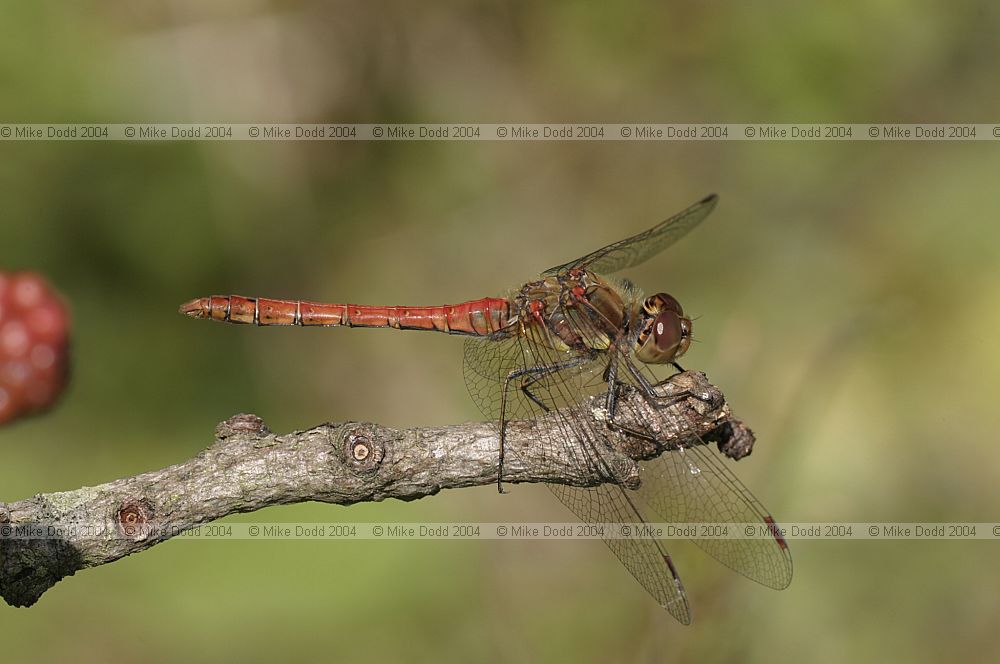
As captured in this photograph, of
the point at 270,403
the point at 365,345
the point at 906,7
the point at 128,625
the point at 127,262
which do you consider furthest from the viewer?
the point at 365,345

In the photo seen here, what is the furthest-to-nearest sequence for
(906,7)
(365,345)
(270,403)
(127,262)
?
1. (365,345)
2. (906,7)
3. (270,403)
4. (127,262)

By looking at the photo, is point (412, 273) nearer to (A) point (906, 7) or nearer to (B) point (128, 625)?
(B) point (128, 625)

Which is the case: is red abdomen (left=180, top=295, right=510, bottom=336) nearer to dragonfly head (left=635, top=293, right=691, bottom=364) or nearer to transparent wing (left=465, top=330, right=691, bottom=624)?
transparent wing (left=465, top=330, right=691, bottom=624)

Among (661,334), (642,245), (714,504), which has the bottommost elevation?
(714,504)

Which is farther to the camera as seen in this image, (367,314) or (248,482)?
(367,314)

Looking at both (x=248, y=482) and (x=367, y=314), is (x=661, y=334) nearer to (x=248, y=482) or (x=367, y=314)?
(x=367, y=314)

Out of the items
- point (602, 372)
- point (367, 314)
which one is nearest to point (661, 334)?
point (602, 372)

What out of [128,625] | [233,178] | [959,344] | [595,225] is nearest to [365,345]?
[233,178]

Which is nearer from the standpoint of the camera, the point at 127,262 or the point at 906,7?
the point at 127,262
